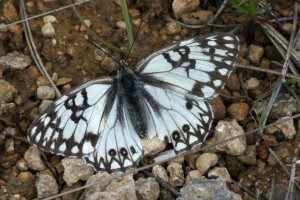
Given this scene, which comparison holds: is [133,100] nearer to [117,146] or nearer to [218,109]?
[117,146]

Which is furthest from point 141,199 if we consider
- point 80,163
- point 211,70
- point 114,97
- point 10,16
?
point 10,16

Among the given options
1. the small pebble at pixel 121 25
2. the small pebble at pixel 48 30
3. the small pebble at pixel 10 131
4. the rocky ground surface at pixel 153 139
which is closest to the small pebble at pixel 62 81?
the rocky ground surface at pixel 153 139

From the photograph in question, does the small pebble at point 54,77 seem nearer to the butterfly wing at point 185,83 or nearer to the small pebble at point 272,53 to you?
the butterfly wing at point 185,83

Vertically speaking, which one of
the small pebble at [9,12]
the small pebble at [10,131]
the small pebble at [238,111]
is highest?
the small pebble at [9,12]

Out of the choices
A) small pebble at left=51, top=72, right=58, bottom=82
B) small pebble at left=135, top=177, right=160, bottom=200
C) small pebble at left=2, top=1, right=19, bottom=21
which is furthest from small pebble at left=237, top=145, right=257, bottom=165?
small pebble at left=2, top=1, right=19, bottom=21

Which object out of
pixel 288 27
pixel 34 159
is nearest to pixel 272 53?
pixel 288 27

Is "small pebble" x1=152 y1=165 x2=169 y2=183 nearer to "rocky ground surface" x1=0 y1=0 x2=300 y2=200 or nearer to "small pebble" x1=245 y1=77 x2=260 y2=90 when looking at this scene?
"rocky ground surface" x1=0 y1=0 x2=300 y2=200
